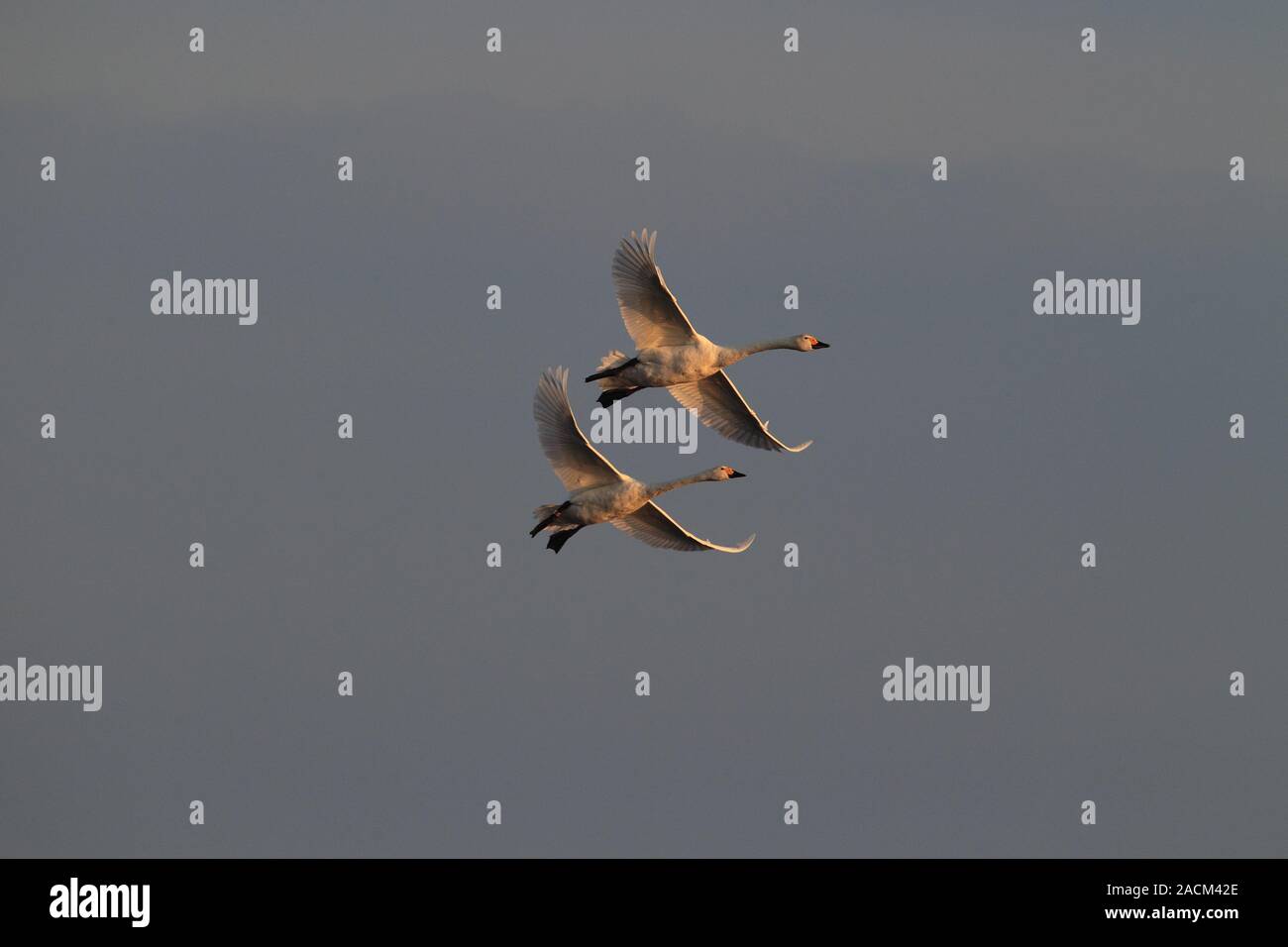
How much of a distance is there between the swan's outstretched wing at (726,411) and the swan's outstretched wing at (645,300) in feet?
9.70

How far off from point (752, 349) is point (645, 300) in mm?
3496

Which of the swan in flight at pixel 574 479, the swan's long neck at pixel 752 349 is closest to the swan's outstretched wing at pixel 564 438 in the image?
the swan in flight at pixel 574 479

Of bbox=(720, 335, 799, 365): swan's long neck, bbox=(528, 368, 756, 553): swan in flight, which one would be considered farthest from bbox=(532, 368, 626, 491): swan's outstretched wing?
bbox=(720, 335, 799, 365): swan's long neck

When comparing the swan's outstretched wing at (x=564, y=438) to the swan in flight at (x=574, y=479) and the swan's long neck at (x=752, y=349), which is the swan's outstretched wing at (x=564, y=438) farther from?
the swan's long neck at (x=752, y=349)

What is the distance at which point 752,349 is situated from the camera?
66125 mm

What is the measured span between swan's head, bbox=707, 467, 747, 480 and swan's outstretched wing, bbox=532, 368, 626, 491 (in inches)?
136

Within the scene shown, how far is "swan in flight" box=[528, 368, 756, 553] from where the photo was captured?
6475cm

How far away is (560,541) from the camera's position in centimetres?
6638

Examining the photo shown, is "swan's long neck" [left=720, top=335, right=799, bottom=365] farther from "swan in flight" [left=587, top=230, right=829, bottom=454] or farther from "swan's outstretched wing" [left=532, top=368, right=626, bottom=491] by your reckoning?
"swan's outstretched wing" [left=532, top=368, right=626, bottom=491]

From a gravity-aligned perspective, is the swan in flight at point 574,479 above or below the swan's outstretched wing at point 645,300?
below

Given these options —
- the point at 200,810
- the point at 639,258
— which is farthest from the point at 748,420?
the point at 200,810

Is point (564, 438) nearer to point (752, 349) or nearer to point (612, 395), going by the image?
point (612, 395)

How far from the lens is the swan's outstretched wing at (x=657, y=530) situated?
219 feet
